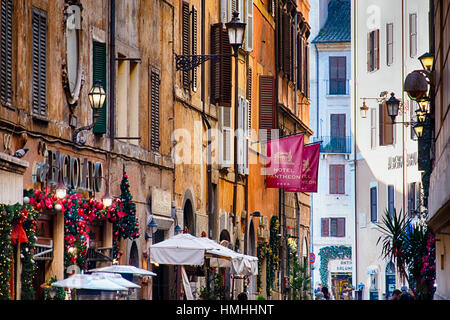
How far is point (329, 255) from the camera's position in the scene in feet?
228

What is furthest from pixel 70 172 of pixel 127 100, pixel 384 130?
pixel 384 130

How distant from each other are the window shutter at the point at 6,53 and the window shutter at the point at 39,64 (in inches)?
44.9

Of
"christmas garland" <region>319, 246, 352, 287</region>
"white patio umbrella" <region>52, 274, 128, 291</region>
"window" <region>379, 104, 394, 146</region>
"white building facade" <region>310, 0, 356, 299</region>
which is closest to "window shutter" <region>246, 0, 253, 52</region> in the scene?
"window" <region>379, 104, 394, 146</region>

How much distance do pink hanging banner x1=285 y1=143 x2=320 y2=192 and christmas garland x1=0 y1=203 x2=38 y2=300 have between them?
16.4 m

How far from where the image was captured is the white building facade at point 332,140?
69.4m

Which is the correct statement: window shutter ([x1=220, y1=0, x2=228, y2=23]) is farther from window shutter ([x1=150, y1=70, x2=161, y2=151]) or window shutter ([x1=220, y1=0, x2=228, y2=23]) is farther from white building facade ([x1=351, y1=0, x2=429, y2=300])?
white building facade ([x1=351, y1=0, x2=429, y2=300])

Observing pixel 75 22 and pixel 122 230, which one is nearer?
pixel 75 22

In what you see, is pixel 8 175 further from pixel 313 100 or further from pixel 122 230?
pixel 313 100

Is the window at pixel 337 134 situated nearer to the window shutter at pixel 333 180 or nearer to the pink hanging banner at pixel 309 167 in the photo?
the window shutter at pixel 333 180
